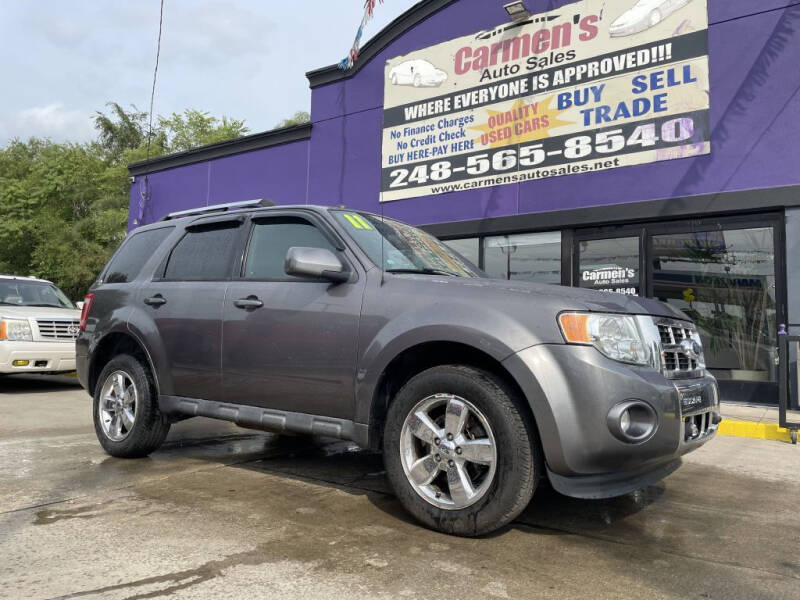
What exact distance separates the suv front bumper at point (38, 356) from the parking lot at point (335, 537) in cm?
477

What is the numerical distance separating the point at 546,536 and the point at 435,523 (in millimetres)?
563

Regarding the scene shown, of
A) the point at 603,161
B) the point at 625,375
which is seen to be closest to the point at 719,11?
the point at 603,161

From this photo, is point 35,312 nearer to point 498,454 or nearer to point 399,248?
point 399,248

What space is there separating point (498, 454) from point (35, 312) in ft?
28.8

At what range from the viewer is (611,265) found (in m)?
9.98

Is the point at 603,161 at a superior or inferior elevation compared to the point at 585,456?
superior

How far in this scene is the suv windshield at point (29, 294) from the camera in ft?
32.1

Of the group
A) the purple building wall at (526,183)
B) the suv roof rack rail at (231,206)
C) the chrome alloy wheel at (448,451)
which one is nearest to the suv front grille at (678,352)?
the chrome alloy wheel at (448,451)

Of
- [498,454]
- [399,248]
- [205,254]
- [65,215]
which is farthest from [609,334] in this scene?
[65,215]

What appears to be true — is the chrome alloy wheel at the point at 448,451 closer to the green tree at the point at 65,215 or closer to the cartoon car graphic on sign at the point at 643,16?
the cartoon car graphic on sign at the point at 643,16

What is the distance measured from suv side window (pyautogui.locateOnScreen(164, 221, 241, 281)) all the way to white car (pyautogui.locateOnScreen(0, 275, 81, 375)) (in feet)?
17.6

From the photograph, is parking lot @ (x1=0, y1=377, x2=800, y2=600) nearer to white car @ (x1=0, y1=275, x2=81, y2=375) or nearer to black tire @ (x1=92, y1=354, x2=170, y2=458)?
black tire @ (x1=92, y1=354, x2=170, y2=458)

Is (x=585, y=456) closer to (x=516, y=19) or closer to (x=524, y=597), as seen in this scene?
(x=524, y=597)

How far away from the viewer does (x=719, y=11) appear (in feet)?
29.7
